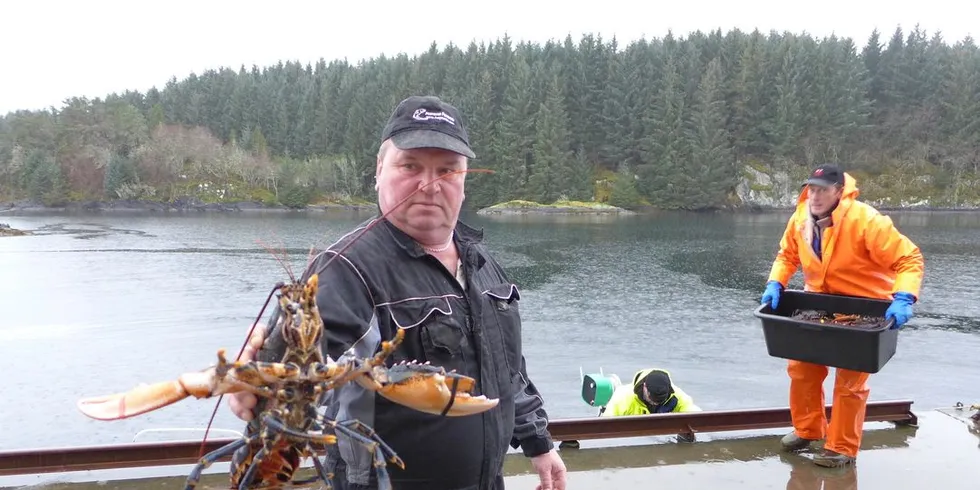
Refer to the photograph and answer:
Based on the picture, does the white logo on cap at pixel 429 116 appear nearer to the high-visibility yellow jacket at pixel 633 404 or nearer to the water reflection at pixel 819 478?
the water reflection at pixel 819 478

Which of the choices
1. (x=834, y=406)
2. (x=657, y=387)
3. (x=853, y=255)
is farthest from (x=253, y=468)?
(x=657, y=387)

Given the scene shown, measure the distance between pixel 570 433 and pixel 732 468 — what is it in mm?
1290

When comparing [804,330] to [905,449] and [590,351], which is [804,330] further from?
[590,351]

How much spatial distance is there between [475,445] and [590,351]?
1311 centimetres

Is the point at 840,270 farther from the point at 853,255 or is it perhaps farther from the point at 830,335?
the point at 830,335

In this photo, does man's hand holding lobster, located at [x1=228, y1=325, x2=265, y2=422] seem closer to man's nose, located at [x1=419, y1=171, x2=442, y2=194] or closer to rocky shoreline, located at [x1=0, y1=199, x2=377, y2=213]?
man's nose, located at [x1=419, y1=171, x2=442, y2=194]

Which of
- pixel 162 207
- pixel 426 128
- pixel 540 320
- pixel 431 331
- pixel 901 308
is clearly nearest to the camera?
pixel 431 331

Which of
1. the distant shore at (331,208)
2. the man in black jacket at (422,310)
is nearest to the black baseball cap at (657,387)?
the man in black jacket at (422,310)

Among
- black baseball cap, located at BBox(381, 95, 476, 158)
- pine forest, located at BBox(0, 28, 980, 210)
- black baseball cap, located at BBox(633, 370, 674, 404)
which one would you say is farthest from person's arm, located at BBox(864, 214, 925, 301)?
pine forest, located at BBox(0, 28, 980, 210)

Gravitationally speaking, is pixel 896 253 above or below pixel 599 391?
→ above

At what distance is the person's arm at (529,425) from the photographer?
112 inches

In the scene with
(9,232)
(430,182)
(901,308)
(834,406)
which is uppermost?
(430,182)

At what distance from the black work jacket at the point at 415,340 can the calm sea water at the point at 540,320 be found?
27.8ft

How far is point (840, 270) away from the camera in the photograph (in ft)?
17.8
